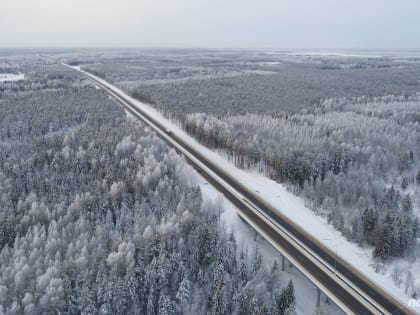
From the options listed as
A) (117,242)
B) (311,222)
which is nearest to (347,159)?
(311,222)

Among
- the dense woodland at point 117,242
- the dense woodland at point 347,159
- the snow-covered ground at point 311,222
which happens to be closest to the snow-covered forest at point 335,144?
the dense woodland at point 347,159

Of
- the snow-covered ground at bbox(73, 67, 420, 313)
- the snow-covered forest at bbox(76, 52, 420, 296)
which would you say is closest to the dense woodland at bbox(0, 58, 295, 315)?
the snow-covered ground at bbox(73, 67, 420, 313)

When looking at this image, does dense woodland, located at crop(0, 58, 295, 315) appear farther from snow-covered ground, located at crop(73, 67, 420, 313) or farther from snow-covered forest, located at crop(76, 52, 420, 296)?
snow-covered forest, located at crop(76, 52, 420, 296)

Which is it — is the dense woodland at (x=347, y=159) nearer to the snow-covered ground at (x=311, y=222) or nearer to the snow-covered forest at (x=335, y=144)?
the snow-covered forest at (x=335, y=144)

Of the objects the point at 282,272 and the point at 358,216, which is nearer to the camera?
the point at 282,272

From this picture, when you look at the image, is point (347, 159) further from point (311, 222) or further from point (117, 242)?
point (117, 242)

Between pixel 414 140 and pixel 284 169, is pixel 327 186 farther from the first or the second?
pixel 414 140

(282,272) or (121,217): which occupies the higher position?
(121,217)

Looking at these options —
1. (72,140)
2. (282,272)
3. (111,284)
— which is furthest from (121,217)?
(72,140)
